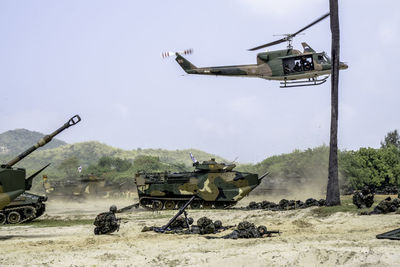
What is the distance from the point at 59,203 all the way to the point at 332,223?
24.2 metres

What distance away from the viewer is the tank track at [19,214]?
22.0 m

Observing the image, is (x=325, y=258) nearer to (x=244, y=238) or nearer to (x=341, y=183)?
(x=244, y=238)

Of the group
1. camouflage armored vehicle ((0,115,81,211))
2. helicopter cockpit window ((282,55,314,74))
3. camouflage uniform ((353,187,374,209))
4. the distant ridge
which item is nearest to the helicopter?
helicopter cockpit window ((282,55,314,74))

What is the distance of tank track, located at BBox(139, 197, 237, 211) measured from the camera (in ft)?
88.3

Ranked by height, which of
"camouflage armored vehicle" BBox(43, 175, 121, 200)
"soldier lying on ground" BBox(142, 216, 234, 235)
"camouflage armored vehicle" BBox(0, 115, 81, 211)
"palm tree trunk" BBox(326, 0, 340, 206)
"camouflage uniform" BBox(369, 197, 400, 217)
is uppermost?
"palm tree trunk" BBox(326, 0, 340, 206)

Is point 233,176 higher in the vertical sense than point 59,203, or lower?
higher

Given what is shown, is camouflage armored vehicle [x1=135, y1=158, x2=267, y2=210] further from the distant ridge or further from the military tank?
the distant ridge

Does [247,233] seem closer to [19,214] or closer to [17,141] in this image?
[19,214]

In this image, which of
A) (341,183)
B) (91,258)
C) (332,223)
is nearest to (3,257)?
(91,258)

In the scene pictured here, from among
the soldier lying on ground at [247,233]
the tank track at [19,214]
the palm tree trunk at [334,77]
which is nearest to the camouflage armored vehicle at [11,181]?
the soldier lying on ground at [247,233]

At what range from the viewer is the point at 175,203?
2748cm

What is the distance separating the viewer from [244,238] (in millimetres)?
14516

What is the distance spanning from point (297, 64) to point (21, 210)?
15405 millimetres

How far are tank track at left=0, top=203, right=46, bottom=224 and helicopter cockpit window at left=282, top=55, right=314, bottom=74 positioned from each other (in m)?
14.2
